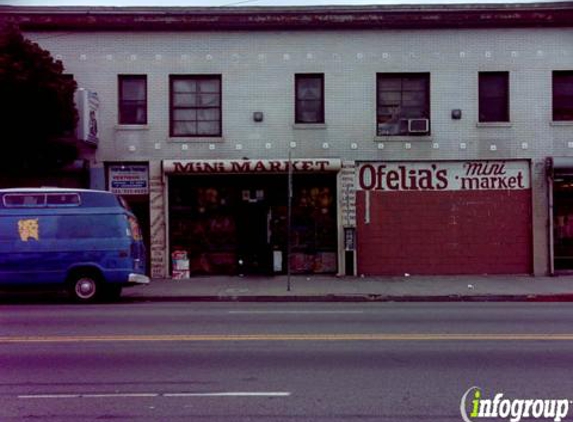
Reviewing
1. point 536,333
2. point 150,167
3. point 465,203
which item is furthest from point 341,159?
point 536,333

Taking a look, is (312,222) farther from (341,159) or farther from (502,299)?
(502,299)

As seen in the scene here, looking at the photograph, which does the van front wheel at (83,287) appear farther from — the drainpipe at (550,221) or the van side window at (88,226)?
the drainpipe at (550,221)

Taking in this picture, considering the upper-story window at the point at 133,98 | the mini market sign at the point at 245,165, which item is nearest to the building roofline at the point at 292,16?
the upper-story window at the point at 133,98

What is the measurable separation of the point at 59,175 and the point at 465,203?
11.5 m

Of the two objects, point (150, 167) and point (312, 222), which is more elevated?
point (150, 167)

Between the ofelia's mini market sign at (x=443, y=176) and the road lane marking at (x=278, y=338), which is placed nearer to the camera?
the road lane marking at (x=278, y=338)

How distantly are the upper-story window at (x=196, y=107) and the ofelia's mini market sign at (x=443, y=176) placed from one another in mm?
4442

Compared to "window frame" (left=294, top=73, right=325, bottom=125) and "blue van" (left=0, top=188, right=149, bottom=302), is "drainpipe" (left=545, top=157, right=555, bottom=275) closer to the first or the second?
"window frame" (left=294, top=73, right=325, bottom=125)

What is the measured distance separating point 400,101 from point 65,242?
1033 centimetres

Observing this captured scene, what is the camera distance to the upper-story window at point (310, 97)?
21328 mm

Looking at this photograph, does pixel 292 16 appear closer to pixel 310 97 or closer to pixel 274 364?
pixel 310 97

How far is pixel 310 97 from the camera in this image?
21359 mm

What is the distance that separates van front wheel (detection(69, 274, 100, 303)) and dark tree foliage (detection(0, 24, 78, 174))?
4462 mm

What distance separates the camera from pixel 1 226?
1587cm
